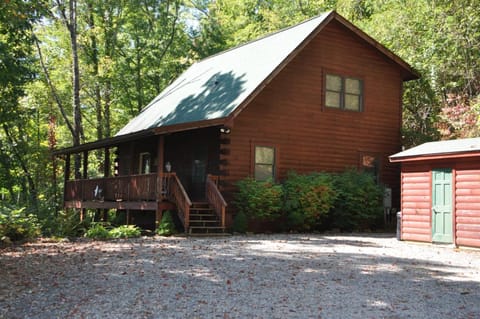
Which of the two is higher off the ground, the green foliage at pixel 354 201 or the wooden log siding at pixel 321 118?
the wooden log siding at pixel 321 118

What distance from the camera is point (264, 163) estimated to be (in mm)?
17828

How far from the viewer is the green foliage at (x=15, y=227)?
13266mm

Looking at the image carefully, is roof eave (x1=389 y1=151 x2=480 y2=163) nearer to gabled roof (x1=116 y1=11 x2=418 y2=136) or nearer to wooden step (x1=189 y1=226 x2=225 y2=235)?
gabled roof (x1=116 y1=11 x2=418 y2=136)

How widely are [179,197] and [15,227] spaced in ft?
15.3

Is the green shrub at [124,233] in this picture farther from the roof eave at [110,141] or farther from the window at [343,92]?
the window at [343,92]

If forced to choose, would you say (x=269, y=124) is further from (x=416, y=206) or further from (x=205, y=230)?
(x=416, y=206)

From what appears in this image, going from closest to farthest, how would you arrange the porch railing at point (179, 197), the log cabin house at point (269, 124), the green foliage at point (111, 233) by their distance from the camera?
the green foliage at point (111, 233) → the porch railing at point (179, 197) → the log cabin house at point (269, 124)

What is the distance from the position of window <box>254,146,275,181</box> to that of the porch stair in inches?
88.1

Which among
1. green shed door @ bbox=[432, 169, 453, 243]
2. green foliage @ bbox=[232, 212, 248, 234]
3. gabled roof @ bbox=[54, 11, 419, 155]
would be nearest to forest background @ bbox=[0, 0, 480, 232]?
gabled roof @ bbox=[54, 11, 419, 155]

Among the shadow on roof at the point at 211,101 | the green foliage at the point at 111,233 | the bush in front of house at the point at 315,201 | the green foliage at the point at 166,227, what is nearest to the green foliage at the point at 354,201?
the bush in front of house at the point at 315,201

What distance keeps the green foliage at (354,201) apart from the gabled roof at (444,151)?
3.56 meters

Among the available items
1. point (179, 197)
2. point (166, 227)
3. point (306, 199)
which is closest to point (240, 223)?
point (179, 197)

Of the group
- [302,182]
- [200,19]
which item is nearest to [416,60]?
[302,182]

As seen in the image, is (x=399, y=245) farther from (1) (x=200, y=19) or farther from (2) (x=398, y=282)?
(1) (x=200, y=19)
